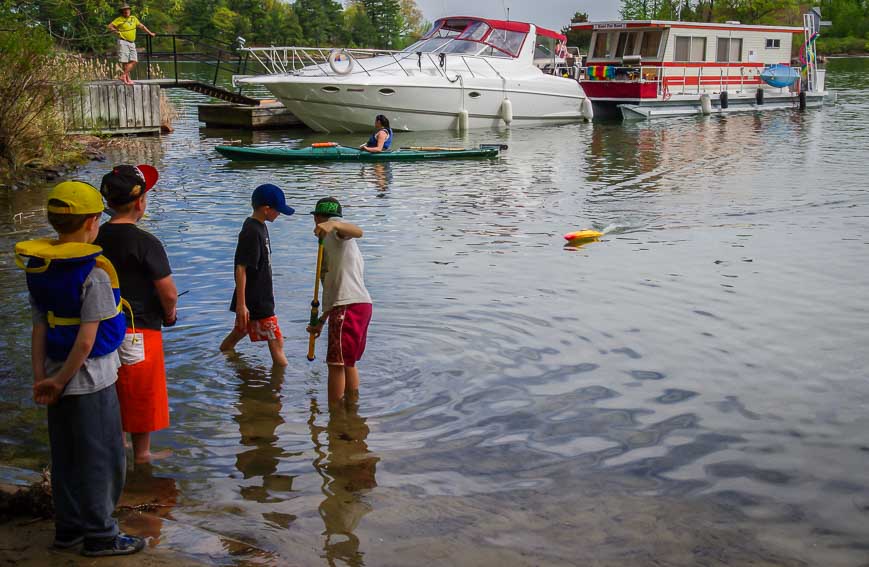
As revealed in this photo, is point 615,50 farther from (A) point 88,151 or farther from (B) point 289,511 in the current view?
(B) point 289,511

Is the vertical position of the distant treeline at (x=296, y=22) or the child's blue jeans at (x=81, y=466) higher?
the distant treeline at (x=296, y=22)

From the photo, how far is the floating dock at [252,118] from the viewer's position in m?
29.9

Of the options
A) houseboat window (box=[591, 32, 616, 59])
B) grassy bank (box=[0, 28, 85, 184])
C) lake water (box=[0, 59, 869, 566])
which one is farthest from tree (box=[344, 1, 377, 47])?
lake water (box=[0, 59, 869, 566])

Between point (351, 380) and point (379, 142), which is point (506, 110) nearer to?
point (379, 142)

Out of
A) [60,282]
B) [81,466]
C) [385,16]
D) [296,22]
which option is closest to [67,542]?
[81,466]

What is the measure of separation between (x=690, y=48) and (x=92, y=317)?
110 ft

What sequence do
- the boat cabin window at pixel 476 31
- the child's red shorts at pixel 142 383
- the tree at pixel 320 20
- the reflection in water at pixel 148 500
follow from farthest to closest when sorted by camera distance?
the tree at pixel 320 20 → the boat cabin window at pixel 476 31 → the child's red shorts at pixel 142 383 → the reflection in water at pixel 148 500

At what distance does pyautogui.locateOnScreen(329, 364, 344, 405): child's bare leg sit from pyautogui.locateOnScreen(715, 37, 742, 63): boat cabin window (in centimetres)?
3274

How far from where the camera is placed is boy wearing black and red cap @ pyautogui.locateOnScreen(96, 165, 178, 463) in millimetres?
4734

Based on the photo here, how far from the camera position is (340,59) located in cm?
2827

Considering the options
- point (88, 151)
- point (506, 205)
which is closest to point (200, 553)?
point (506, 205)

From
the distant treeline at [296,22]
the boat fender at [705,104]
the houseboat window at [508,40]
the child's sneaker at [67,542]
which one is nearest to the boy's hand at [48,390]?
the child's sneaker at [67,542]

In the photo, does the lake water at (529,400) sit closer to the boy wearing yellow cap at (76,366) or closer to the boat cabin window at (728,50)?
the boy wearing yellow cap at (76,366)

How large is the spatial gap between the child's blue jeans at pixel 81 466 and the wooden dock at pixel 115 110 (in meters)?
19.4
